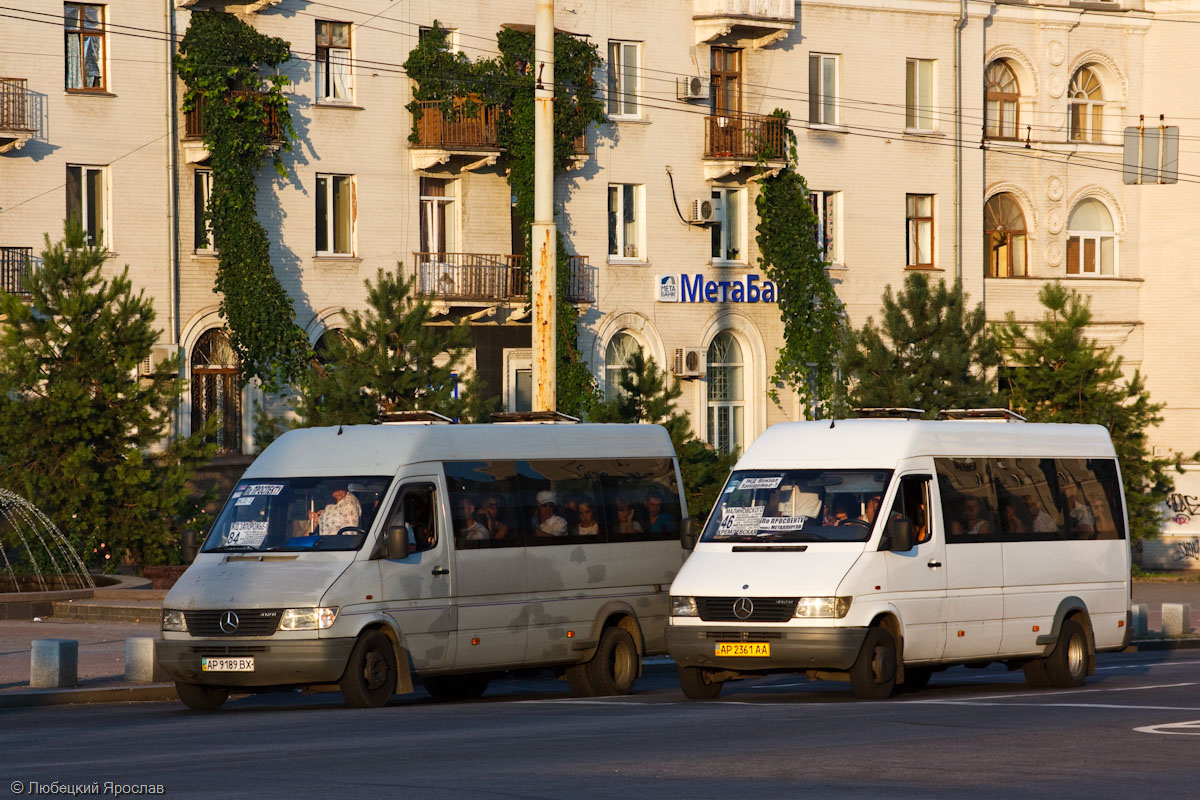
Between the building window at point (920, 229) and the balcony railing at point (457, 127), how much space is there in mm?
12645

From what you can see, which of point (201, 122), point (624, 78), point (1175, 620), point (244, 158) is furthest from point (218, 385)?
point (1175, 620)

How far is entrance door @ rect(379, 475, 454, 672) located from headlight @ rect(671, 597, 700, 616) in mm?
1920

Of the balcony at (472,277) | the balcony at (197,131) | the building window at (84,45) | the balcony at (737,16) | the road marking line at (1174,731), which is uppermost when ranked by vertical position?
the balcony at (737,16)

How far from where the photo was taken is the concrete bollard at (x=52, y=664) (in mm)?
19000

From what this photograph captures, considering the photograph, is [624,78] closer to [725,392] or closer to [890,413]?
[725,392]

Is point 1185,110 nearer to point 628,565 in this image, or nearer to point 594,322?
point 594,322

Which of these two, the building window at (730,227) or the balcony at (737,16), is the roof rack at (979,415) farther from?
the building window at (730,227)

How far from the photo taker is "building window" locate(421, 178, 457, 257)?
151ft

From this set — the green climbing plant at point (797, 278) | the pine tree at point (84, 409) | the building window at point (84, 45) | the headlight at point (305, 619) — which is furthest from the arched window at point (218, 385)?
the headlight at point (305, 619)

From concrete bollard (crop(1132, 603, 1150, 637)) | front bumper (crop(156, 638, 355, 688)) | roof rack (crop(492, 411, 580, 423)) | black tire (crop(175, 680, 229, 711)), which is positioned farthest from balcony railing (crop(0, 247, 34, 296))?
front bumper (crop(156, 638, 355, 688))

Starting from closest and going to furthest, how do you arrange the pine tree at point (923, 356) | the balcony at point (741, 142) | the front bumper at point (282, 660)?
the front bumper at point (282, 660)
the pine tree at point (923, 356)
the balcony at point (741, 142)

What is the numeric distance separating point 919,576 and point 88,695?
24.5 feet

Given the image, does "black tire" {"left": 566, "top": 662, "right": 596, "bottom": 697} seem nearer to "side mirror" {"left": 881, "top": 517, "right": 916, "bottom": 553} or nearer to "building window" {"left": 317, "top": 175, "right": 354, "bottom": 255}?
"side mirror" {"left": 881, "top": 517, "right": 916, "bottom": 553}

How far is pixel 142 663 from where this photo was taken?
783 inches
